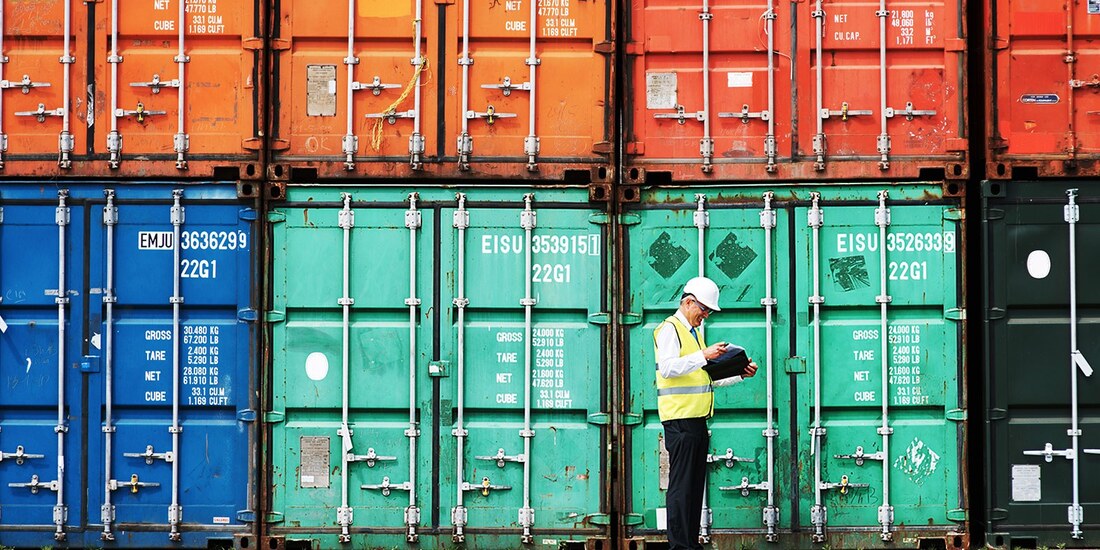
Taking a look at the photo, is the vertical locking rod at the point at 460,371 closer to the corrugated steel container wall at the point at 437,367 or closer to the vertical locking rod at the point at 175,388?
the corrugated steel container wall at the point at 437,367

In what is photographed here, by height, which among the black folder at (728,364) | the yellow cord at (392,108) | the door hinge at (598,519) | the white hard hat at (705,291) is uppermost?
the yellow cord at (392,108)

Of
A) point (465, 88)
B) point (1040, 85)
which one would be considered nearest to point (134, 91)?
point (465, 88)

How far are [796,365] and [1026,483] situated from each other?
A: 2.12 meters

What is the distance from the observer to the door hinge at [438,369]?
31.9ft

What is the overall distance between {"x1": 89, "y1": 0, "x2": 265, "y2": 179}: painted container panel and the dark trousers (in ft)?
13.9

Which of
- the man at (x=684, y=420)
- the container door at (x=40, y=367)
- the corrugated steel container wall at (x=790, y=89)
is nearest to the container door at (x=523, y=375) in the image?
the man at (x=684, y=420)

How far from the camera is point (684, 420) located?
8.91 m

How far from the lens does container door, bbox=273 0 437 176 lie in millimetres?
9883

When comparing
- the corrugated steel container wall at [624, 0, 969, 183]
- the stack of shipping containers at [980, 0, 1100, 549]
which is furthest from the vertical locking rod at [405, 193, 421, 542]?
the stack of shipping containers at [980, 0, 1100, 549]

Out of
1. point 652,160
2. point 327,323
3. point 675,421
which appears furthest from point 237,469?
point 652,160

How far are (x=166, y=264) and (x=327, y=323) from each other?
4.75 ft

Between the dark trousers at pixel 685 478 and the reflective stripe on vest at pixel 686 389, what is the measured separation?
2.7 inches

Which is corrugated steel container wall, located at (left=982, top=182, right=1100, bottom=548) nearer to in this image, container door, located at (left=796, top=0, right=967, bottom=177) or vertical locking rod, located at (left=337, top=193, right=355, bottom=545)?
container door, located at (left=796, top=0, right=967, bottom=177)

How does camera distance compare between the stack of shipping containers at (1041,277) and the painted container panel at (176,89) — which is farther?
the painted container panel at (176,89)
